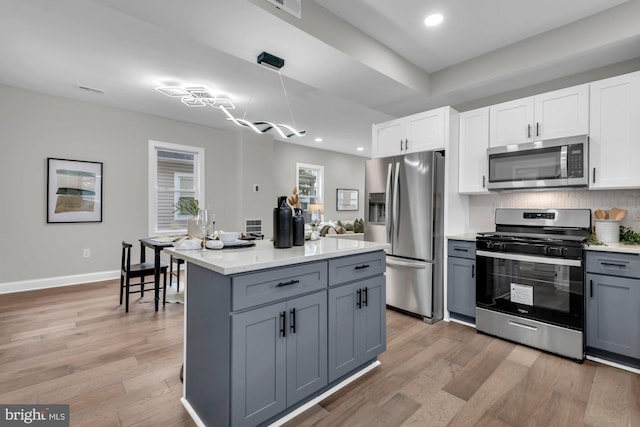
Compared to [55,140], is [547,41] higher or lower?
higher

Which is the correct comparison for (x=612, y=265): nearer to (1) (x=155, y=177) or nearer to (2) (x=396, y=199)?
(2) (x=396, y=199)

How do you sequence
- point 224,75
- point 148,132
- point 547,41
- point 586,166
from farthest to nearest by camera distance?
point 148,132 < point 224,75 < point 547,41 < point 586,166

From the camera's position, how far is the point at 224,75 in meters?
3.58

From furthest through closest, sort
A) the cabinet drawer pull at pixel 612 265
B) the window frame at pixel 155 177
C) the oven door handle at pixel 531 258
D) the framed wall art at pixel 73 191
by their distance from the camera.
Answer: the window frame at pixel 155 177 → the framed wall art at pixel 73 191 → the oven door handle at pixel 531 258 → the cabinet drawer pull at pixel 612 265

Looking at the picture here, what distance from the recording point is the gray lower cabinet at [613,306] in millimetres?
2227

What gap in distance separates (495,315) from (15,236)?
19.7ft

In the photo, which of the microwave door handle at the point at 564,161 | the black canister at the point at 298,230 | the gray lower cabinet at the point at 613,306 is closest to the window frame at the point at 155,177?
the black canister at the point at 298,230

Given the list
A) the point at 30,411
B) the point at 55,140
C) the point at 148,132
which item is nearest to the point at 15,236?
the point at 55,140

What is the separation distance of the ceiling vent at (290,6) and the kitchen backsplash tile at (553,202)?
2.84m

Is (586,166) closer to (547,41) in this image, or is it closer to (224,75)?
(547,41)

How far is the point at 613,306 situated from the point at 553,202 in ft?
3.78

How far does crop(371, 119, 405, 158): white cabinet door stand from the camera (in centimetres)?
368

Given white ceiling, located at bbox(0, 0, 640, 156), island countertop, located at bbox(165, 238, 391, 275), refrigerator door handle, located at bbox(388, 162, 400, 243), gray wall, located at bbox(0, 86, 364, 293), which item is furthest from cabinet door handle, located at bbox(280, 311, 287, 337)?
gray wall, located at bbox(0, 86, 364, 293)

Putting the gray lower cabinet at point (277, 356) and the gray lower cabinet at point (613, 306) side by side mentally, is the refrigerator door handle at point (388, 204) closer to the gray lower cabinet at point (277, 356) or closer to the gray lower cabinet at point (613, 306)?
the gray lower cabinet at point (613, 306)
